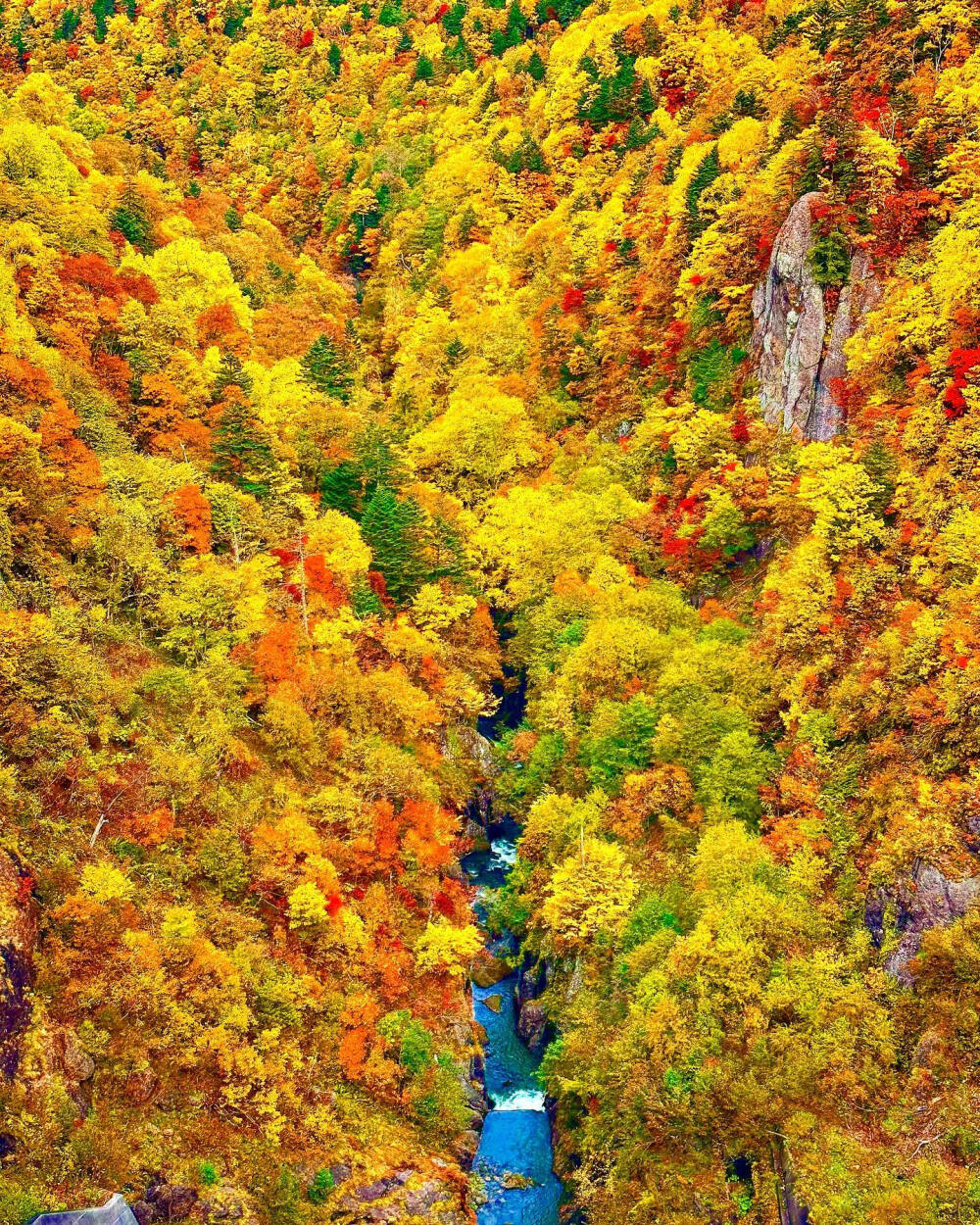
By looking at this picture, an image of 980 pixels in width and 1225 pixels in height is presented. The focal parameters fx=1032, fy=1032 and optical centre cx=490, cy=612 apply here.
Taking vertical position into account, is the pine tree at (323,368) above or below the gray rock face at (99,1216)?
above

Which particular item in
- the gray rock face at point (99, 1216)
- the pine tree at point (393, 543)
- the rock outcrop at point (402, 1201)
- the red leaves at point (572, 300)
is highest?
the red leaves at point (572, 300)

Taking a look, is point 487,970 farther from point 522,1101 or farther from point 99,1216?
point 99,1216

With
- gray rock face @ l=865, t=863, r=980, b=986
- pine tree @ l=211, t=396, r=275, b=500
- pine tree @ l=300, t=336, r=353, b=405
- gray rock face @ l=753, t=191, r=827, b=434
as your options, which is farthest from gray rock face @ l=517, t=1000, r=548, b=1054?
pine tree @ l=300, t=336, r=353, b=405

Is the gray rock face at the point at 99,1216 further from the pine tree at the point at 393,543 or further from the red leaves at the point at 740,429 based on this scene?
the red leaves at the point at 740,429

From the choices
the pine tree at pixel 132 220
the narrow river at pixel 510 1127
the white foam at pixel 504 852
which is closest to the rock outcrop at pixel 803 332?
the white foam at pixel 504 852

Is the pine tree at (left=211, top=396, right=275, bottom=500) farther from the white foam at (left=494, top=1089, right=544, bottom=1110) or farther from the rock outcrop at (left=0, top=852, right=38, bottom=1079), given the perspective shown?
the white foam at (left=494, top=1089, right=544, bottom=1110)

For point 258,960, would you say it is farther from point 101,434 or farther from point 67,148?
point 67,148
